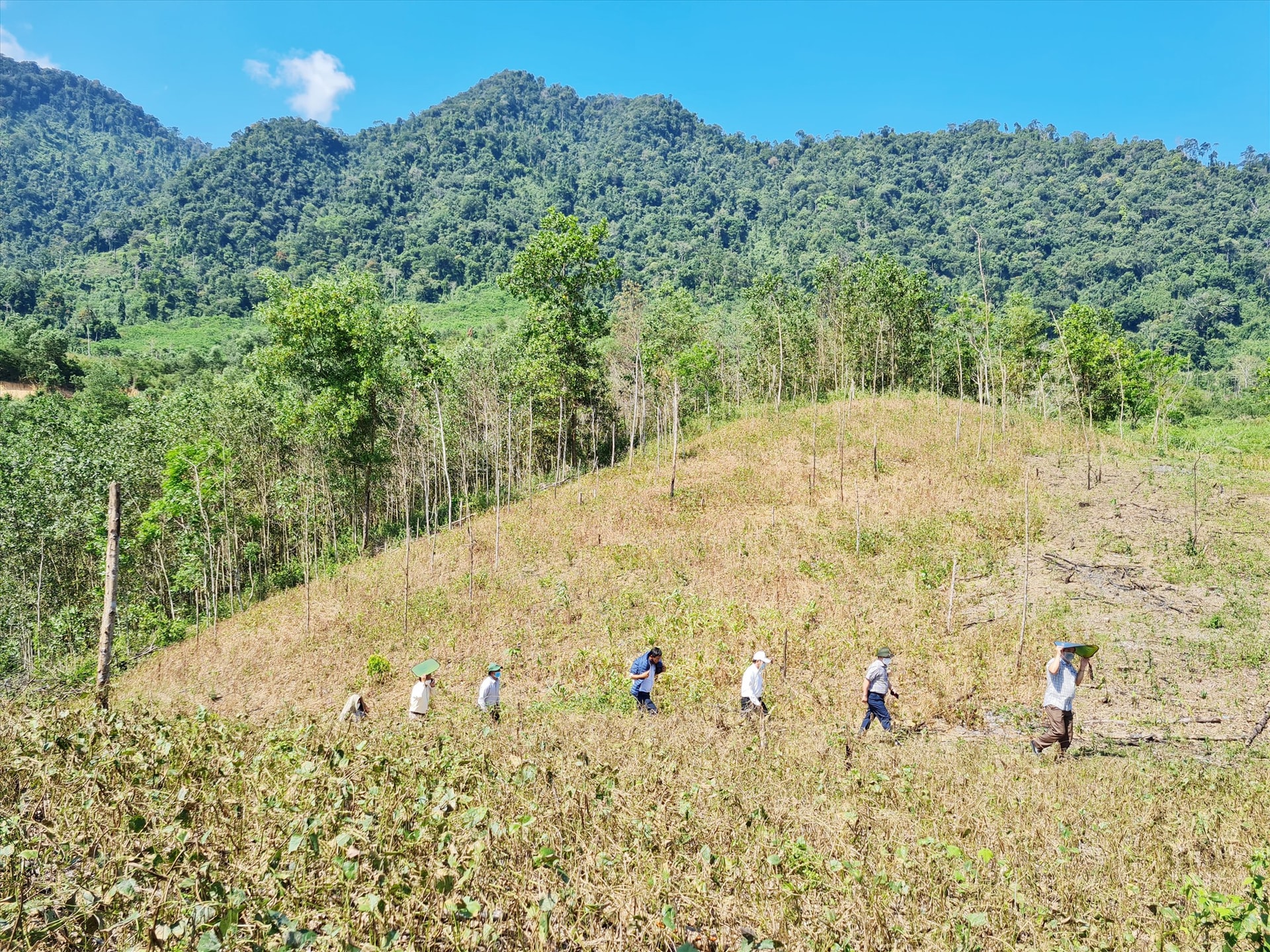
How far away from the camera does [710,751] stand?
314 inches

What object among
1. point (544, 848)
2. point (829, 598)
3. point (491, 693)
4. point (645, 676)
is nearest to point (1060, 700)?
point (645, 676)

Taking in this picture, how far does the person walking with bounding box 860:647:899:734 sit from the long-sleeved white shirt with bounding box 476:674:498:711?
18.6 feet

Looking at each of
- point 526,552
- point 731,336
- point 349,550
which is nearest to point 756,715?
point 526,552

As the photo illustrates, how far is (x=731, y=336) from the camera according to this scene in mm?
58500

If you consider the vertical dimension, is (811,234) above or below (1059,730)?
above

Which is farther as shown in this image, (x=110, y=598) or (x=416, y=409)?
(x=416, y=409)

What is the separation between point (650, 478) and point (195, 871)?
2092cm

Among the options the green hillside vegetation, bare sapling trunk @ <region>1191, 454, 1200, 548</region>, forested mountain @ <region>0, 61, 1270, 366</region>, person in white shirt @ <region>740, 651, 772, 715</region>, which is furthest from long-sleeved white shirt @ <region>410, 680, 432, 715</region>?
forested mountain @ <region>0, 61, 1270, 366</region>

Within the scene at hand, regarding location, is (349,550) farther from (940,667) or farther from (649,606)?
(940,667)

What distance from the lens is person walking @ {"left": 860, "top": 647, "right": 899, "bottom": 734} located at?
31.8 feet

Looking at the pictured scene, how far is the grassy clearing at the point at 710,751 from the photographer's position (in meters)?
4.04

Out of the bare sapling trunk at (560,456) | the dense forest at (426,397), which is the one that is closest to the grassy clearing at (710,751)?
the dense forest at (426,397)

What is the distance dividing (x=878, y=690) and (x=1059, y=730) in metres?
2.25

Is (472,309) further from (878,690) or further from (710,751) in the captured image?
(710,751)
